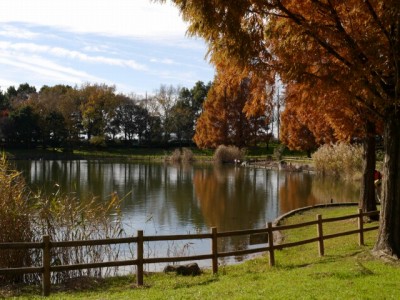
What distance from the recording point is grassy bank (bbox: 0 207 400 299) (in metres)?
8.15

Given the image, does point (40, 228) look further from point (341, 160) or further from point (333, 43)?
point (341, 160)

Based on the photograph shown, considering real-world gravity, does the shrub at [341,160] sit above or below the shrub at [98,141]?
below

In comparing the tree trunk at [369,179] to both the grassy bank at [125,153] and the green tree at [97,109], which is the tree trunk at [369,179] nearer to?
the grassy bank at [125,153]

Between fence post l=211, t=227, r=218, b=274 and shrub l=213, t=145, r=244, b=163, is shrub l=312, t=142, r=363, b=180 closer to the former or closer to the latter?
shrub l=213, t=145, r=244, b=163

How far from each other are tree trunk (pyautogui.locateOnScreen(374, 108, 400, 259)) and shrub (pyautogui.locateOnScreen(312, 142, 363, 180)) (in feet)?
95.8

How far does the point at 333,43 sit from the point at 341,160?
32.7 meters

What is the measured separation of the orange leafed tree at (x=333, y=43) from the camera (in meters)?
10.4

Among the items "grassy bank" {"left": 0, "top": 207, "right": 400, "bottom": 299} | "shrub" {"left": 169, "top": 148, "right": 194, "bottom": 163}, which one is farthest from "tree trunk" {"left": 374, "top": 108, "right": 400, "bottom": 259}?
"shrub" {"left": 169, "top": 148, "right": 194, "bottom": 163}

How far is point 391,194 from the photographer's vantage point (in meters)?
11.2

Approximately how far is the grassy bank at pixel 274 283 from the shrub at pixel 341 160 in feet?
93.3

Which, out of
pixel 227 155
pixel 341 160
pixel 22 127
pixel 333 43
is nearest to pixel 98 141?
pixel 22 127

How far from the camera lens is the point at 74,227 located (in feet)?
41.3

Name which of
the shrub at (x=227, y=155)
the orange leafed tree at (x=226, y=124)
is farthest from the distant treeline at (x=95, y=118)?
the shrub at (x=227, y=155)

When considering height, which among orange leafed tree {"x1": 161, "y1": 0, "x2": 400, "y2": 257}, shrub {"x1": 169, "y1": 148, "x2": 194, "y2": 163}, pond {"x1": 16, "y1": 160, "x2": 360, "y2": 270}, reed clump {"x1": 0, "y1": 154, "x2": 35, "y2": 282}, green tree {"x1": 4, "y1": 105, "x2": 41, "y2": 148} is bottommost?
pond {"x1": 16, "y1": 160, "x2": 360, "y2": 270}
